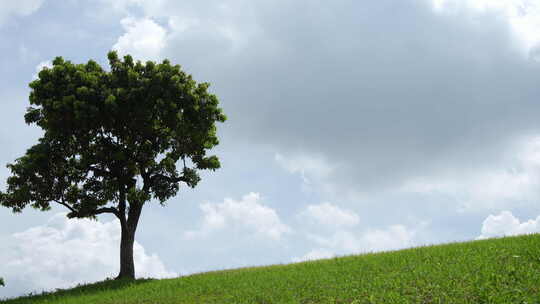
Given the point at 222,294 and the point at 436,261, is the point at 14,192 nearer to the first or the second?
the point at 222,294

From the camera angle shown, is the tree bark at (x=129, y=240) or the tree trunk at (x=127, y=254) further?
the tree bark at (x=129, y=240)

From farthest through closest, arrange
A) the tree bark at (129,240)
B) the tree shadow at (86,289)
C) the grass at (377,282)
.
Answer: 1. the tree bark at (129,240)
2. the tree shadow at (86,289)
3. the grass at (377,282)

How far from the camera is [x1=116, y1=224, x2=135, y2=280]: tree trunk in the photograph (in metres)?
32.6

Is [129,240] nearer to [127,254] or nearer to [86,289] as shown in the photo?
[127,254]

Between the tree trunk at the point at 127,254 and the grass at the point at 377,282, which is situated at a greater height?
the tree trunk at the point at 127,254

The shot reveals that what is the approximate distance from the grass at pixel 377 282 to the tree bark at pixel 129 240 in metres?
3.11

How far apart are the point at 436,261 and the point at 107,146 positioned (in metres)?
22.0

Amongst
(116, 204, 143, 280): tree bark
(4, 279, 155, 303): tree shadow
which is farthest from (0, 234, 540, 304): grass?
(116, 204, 143, 280): tree bark

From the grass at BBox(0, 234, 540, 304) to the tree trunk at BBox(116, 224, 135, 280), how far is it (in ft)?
9.69

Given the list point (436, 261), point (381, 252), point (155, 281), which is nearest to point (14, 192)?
point (155, 281)

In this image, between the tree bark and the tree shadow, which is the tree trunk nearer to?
the tree bark

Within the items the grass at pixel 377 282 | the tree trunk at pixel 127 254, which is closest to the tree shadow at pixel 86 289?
the grass at pixel 377 282

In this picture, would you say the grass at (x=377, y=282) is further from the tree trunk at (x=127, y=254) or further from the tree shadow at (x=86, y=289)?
the tree trunk at (x=127, y=254)

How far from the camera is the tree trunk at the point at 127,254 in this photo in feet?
107
